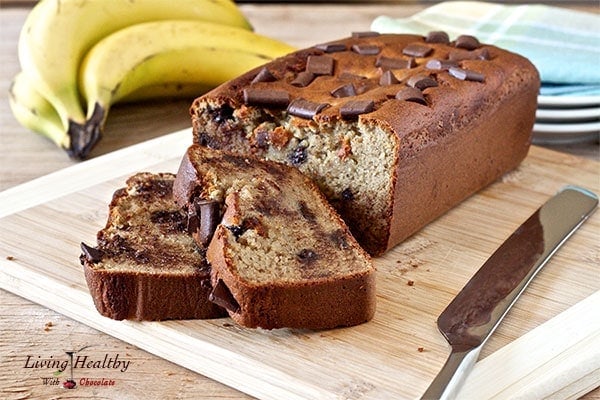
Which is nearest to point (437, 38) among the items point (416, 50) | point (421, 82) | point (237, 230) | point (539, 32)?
point (416, 50)

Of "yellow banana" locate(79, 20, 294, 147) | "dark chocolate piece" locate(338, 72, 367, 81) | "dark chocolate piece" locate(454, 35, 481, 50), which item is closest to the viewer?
"dark chocolate piece" locate(338, 72, 367, 81)

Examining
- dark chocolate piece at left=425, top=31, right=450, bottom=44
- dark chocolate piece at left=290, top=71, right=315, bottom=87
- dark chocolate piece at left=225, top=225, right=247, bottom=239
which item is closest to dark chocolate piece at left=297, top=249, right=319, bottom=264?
dark chocolate piece at left=225, top=225, right=247, bottom=239

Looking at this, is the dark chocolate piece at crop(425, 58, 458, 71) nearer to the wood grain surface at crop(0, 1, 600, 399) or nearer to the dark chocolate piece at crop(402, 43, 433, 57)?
the dark chocolate piece at crop(402, 43, 433, 57)

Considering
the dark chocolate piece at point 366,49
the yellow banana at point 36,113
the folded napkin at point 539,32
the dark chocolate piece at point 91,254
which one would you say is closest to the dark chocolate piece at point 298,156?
the dark chocolate piece at point 366,49

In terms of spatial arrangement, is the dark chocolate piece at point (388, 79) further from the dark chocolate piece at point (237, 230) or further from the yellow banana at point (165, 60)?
the yellow banana at point (165, 60)

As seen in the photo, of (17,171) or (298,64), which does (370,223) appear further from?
(17,171)

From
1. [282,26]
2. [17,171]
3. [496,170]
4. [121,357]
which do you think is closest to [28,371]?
[121,357]

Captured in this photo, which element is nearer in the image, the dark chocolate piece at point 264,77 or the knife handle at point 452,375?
the knife handle at point 452,375
